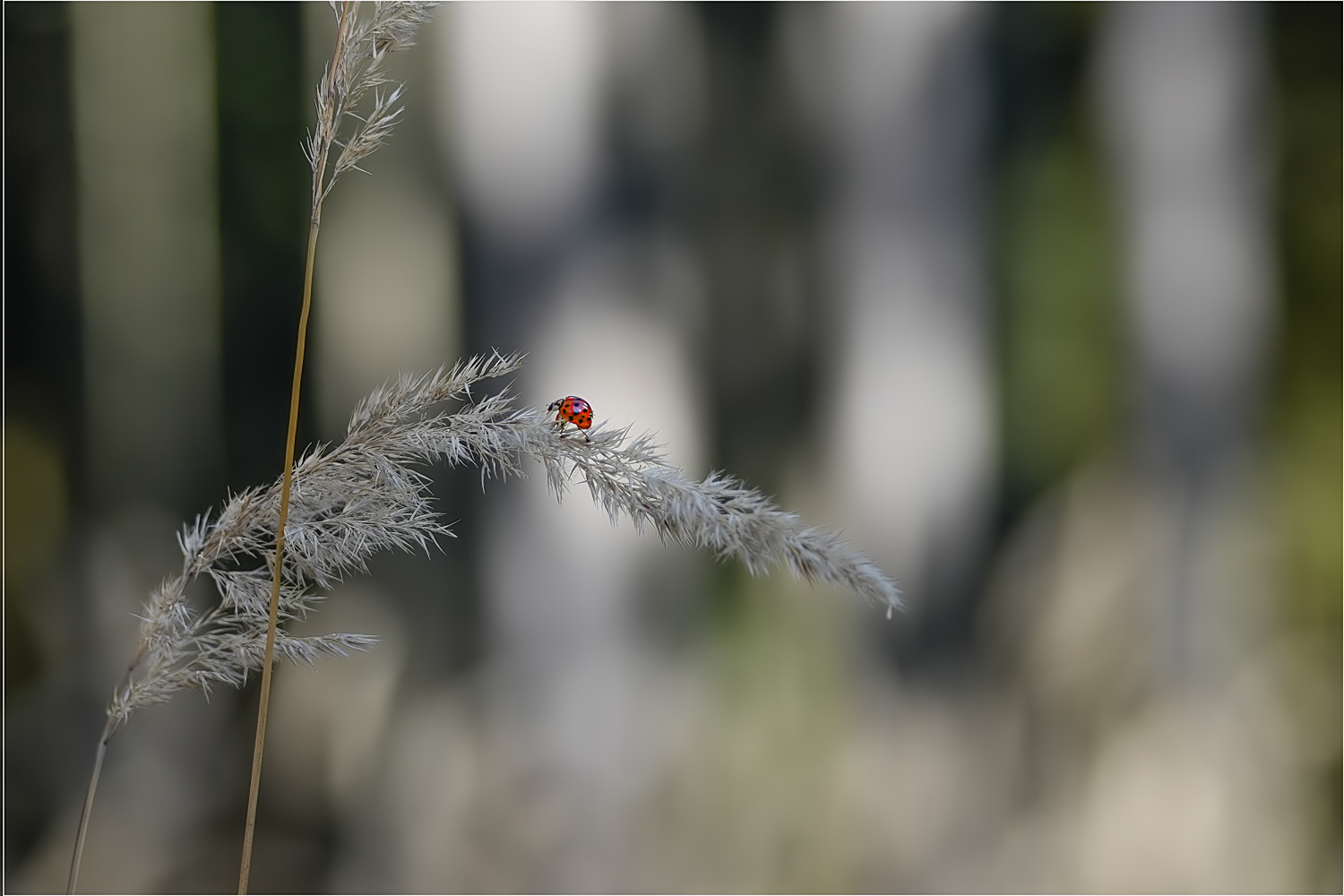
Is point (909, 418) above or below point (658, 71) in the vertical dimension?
below

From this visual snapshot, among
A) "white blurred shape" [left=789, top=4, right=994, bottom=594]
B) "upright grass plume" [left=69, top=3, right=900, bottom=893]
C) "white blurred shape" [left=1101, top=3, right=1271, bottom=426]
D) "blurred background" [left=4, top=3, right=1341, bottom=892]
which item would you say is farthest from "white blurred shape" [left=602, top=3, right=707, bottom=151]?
"upright grass plume" [left=69, top=3, right=900, bottom=893]

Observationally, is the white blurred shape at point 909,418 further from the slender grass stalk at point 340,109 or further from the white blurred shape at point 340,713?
the slender grass stalk at point 340,109

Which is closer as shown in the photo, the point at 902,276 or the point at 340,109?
the point at 340,109

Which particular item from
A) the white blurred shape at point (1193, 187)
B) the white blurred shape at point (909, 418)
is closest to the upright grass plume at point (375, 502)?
the white blurred shape at point (909, 418)

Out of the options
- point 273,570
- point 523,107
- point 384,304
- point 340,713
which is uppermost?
point 523,107

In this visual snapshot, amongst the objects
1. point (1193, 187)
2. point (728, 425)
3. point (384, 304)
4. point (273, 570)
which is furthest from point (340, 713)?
point (1193, 187)

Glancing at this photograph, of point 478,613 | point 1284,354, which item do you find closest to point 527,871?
point 478,613

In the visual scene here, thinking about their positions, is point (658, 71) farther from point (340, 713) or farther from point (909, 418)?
point (340, 713)
